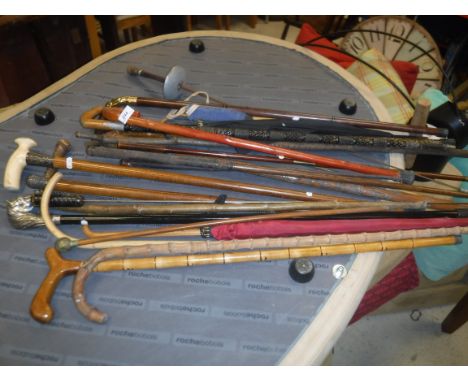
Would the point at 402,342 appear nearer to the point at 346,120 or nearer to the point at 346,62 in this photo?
the point at 346,120

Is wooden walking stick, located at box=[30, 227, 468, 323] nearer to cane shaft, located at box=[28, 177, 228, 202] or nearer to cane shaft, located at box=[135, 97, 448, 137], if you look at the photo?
cane shaft, located at box=[28, 177, 228, 202]

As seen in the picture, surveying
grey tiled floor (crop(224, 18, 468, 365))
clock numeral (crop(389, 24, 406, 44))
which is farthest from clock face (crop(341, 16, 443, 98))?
grey tiled floor (crop(224, 18, 468, 365))

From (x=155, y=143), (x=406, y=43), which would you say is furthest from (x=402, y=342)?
(x=406, y=43)

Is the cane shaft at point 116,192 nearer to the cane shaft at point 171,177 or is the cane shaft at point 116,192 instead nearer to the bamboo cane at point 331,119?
the cane shaft at point 171,177

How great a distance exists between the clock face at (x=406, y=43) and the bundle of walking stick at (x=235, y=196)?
3.94ft

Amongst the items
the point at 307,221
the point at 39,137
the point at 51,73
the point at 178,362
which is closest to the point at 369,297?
the point at 307,221

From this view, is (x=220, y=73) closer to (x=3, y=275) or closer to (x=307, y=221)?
(x=307, y=221)

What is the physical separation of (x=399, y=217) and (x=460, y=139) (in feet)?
1.81

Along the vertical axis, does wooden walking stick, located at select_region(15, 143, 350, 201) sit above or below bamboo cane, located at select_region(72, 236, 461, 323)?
above

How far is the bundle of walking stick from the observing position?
983 mm

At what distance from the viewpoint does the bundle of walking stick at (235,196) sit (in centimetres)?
98

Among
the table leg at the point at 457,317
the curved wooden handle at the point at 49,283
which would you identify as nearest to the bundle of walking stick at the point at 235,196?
the curved wooden handle at the point at 49,283

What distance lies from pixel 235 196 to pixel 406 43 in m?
1.78

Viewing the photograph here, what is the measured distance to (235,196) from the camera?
1.16 meters
